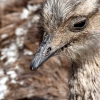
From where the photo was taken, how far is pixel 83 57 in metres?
4.52

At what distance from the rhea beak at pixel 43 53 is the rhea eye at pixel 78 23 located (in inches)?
7.3

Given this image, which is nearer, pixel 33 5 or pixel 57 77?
pixel 57 77

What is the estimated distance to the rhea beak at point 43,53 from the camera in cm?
443

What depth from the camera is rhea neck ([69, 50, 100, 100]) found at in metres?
4.55

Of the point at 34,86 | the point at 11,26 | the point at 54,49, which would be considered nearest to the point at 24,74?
the point at 34,86

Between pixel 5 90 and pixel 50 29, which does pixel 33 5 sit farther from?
pixel 50 29

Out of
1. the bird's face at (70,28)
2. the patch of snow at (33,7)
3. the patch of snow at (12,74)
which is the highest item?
the patch of snow at (33,7)

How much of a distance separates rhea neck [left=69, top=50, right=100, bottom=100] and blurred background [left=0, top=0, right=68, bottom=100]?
3.38 ft

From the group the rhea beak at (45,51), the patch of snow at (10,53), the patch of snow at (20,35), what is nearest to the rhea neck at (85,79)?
the rhea beak at (45,51)

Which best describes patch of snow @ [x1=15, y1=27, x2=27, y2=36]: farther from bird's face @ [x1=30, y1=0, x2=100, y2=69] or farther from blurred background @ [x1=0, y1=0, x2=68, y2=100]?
bird's face @ [x1=30, y1=0, x2=100, y2=69]

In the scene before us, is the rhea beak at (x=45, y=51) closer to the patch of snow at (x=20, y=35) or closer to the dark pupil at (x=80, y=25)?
the dark pupil at (x=80, y=25)

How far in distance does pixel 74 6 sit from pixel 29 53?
5.81 ft

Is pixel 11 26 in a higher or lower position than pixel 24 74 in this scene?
higher

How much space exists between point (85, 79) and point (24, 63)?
156cm
